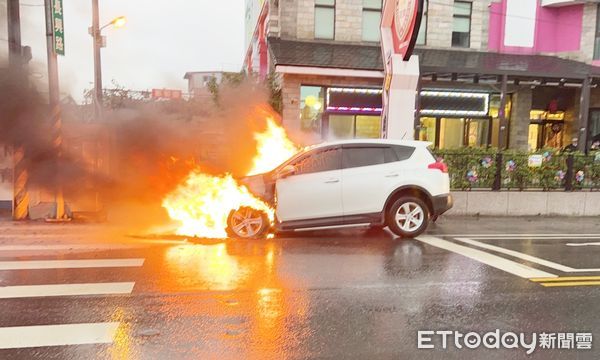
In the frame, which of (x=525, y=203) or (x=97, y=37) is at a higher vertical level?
(x=97, y=37)

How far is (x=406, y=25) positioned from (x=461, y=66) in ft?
19.4

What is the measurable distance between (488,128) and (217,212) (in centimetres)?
1251

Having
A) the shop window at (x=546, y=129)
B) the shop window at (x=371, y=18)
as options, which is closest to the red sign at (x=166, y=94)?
the shop window at (x=371, y=18)

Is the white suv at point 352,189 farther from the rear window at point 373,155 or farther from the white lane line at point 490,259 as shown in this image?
the white lane line at point 490,259

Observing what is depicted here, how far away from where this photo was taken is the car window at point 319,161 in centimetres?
802

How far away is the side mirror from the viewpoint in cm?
791

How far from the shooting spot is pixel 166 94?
1094 centimetres

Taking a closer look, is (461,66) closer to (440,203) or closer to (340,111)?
(340,111)

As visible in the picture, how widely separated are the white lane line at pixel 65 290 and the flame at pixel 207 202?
2.97m

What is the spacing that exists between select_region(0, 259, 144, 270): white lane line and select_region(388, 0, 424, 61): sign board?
695cm

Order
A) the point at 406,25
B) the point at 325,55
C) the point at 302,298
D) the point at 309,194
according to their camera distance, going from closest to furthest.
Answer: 1. the point at 302,298
2. the point at 309,194
3. the point at 406,25
4. the point at 325,55

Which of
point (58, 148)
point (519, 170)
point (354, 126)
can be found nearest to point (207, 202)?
point (58, 148)

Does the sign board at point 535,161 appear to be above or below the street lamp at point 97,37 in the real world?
below

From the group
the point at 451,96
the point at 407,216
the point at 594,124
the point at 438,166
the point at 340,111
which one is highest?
the point at 451,96
